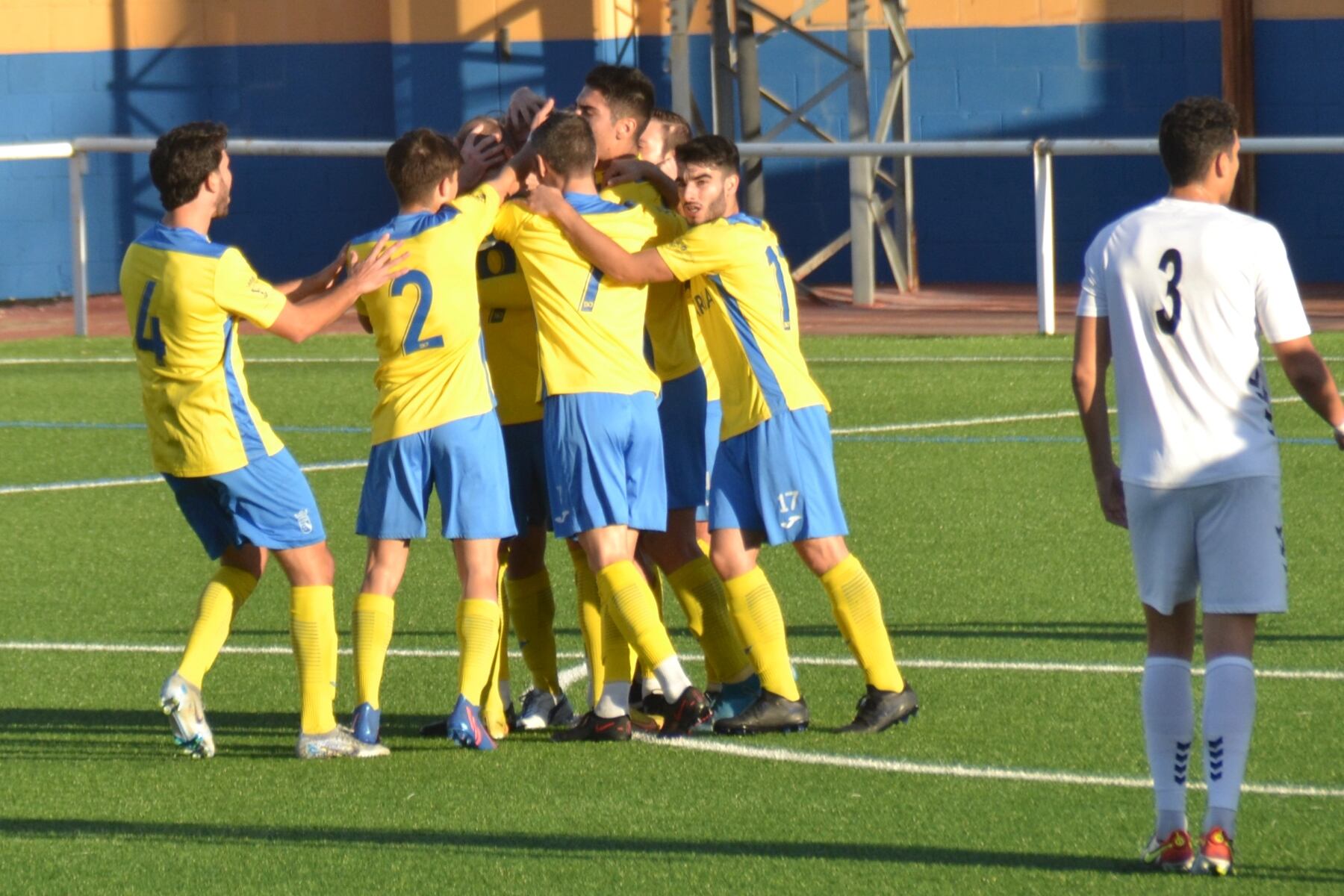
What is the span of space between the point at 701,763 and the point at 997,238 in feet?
56.9

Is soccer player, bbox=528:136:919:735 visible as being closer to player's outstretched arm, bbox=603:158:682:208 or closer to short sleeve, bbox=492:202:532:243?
short sleeve, bbox=492:202:532:243

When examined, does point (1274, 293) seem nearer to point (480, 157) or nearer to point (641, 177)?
point (641, 177)

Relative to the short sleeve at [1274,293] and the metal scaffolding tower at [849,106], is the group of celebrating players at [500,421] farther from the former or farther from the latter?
the metal scaffolding tower at [849,106]

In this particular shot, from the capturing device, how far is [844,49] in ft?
75.5

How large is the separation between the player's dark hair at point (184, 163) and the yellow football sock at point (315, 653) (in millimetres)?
1168

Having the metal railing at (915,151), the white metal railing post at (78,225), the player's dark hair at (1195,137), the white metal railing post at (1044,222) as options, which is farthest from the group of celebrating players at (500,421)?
the white metal railing post at (78,225)

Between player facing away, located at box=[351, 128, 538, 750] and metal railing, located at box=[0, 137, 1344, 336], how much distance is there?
10049 mm

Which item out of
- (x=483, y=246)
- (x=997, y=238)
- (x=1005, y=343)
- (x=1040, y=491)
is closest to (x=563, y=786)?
(x=483, y=246)

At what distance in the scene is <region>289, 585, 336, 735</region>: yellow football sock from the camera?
627cm

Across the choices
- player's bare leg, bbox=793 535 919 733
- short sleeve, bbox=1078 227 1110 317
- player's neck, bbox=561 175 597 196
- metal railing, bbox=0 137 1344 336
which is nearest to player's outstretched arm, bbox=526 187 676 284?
player's neck, bbox=561 175 597 196

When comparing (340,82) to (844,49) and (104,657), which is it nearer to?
(844,49)

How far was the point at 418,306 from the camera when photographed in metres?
6.23

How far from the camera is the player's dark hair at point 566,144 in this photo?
6387 millimetres

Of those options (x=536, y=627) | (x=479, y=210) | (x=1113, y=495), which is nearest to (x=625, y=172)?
(x=479, y=210)
